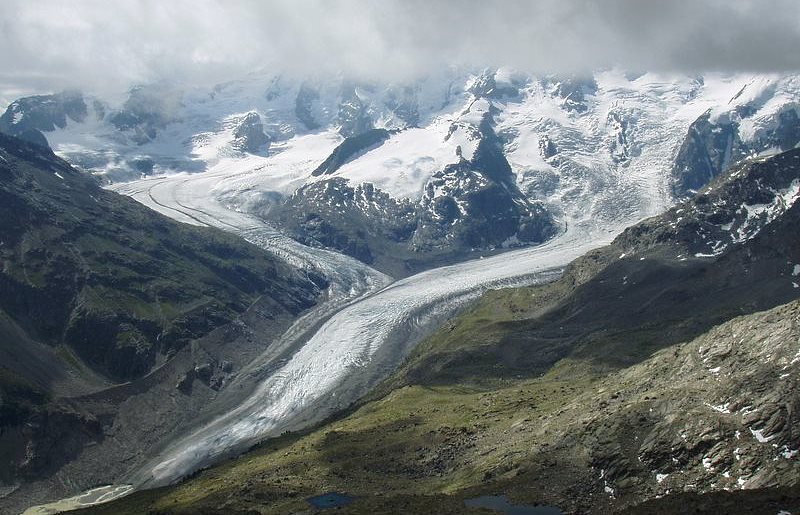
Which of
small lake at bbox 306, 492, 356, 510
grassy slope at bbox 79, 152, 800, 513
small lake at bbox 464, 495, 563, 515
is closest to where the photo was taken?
grassy slope at bbox 79, 152, 800, 513

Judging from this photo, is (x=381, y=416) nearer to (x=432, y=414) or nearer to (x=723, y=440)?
(x=432, y=414)

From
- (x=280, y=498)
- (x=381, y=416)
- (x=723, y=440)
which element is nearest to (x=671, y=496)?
(x=723, y=440)

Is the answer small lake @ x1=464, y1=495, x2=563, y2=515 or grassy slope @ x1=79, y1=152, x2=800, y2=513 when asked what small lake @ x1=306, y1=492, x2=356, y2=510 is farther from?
small lake @ x1=464, y1=495, x2=563, y2=515

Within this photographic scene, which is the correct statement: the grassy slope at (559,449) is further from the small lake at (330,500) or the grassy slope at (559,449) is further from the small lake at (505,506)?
the small lake at (330,500)

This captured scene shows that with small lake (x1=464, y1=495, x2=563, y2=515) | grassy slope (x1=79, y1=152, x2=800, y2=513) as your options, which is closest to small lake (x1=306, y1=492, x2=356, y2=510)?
grassy slope (x1=79, y1=152, x2=800, y2=513)

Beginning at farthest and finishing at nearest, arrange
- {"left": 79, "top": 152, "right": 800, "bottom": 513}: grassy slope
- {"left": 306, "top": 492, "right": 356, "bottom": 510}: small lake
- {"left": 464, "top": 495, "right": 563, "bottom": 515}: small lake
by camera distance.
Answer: {"left": 306, "top": 492, "right": 356, "bottom": 510}: small lake → {"left": 464, "top": 495, "right": 563, "bottom": 515}: small lake → {"left": 79, "top": 152, "right": 800, "bottom": 513}: grassy slope

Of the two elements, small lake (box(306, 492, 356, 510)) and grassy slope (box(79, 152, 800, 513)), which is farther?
small lake (box(306, 492, 356, 510))

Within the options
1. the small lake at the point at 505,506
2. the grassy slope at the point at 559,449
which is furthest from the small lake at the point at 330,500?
the small lake at the point at 505,506
